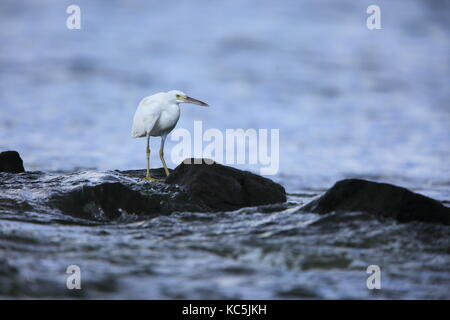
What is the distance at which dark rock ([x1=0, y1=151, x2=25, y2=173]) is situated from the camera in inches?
305

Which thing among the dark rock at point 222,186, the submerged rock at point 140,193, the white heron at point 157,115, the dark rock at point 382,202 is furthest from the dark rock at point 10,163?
the dark rock at point 382,202

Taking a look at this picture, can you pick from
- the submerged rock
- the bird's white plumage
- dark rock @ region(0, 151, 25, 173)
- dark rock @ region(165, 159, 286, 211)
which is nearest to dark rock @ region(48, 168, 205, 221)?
the submerged rock

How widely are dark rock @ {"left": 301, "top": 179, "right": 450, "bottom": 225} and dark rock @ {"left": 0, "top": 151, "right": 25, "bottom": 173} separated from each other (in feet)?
12.2

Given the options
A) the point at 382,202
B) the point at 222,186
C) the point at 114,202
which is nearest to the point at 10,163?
the point at 114,202

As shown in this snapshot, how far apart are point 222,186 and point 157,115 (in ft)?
4.62

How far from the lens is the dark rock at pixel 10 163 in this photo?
7.75 metres

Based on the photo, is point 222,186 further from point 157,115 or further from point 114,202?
point 157,115

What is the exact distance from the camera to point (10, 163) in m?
7.78

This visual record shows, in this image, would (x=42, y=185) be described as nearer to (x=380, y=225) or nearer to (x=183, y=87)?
(x=380, y=225)

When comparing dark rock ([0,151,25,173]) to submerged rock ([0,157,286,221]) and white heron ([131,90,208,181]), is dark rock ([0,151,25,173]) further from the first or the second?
white heron ([131,90,208,181])

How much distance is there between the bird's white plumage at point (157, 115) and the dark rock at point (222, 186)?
0.81 m

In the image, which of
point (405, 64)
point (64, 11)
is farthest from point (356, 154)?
point (64, 11)

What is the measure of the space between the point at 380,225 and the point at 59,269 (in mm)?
2757

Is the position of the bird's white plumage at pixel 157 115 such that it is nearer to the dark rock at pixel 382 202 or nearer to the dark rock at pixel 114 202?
the dark rock at pixel 114 202
